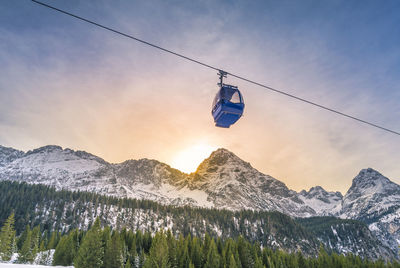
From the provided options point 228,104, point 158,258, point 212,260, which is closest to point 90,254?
point 158,258

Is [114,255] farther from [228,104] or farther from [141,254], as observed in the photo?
[228,104]

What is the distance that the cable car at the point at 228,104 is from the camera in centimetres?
1560

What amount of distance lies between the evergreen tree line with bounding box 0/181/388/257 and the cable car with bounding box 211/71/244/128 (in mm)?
116784

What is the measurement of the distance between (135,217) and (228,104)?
139 metres

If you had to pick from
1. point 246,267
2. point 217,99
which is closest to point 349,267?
point 246,267

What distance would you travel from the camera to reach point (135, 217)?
138 m

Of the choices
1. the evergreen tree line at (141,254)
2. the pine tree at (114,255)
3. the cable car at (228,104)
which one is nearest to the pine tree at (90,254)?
the evergreen tree line at (141,254)

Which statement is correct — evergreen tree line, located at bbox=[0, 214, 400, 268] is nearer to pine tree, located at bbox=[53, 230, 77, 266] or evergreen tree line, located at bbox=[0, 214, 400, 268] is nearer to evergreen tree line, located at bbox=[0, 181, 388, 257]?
pine tree, located at bbox=[53, 230, 77, 266]

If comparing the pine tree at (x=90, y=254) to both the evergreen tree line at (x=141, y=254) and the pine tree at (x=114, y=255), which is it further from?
the pine tree at (x=114, y=255)

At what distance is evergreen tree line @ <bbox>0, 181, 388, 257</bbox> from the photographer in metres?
115

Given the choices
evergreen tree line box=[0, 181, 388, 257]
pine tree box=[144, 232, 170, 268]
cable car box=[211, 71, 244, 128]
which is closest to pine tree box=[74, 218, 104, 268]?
pine tree box=[144, 232, 170, 268]

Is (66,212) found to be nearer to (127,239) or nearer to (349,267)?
(127,239)

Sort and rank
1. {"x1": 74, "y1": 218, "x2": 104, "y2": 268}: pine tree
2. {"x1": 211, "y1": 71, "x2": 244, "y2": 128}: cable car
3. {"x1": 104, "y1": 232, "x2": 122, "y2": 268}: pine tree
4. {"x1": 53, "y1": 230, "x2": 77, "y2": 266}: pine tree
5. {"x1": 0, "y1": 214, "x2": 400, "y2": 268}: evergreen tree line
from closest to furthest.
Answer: {"x1": 211, "y1": 71, "x2": 244, "y2": 128}: cable car < {"x1": 74, "y1": 218, "x2": 104, "y2": 268}: pine tree < {"x1": 0, "y1": 214, "x2": 400, "y2": 268}: evergreen tree line < {"x1": 104, "y1": 232, "x2": 122, "y2": 268}: pine tree < {"x1": 53, "y1": 230, "x2": 77, "y2": 266}: pine tree

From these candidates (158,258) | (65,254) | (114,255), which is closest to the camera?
(158,258)
